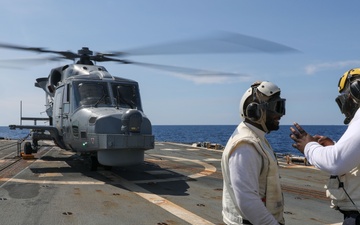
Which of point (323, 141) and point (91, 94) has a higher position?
point (91, 94)

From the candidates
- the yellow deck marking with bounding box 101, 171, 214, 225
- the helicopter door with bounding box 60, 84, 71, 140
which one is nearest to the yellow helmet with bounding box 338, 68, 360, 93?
the yellow deck marking with bounding box 101, 171, 214, 225

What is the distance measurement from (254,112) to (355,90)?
2.59ft

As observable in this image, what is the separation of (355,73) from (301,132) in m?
0.66

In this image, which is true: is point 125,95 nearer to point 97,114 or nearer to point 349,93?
point 97,114

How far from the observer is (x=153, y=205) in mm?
6766

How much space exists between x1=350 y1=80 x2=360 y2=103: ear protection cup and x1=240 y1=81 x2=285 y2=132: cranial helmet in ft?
1.70

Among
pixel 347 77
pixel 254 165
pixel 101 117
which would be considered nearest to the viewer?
pixel 254 165

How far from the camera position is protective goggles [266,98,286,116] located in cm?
277

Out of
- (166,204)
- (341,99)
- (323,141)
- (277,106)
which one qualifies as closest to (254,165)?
(277,106)

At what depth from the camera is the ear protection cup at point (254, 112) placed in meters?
2.74

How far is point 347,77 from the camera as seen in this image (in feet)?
9.39

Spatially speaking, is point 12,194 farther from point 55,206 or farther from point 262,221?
point 262,221

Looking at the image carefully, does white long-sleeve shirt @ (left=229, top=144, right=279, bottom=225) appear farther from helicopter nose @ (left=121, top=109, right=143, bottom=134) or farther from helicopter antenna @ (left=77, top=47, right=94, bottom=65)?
helicopter antenna @ (left=77, top=47, right=94, bottom=65)

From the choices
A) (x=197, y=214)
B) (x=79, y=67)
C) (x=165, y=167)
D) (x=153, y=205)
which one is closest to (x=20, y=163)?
(x=79, y=67)
